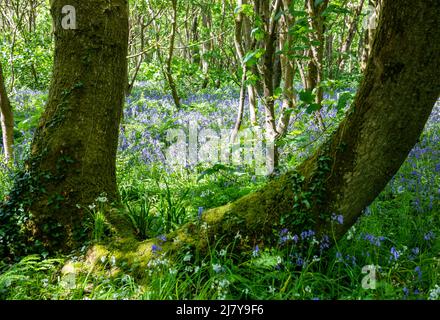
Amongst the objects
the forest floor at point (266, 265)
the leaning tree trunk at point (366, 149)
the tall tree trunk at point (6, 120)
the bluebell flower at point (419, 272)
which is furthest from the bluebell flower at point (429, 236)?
the tall tree trunk at point (6, 120)

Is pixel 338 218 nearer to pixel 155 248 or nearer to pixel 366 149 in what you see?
pixel 366 149

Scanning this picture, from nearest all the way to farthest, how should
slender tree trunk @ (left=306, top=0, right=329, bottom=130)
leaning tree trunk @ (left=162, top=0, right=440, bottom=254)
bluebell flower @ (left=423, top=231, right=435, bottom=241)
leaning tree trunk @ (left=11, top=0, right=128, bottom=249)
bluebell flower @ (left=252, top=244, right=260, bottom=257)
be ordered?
leaning tree trunk @ (left=162, top=0, right=440, bottom=254) < bluebell flower @ (left=252, top=244, right=260, bottom=257) < bluebell flower @ (left=423, top=231, right=435, bottom=241) < leaning tree trunk @ (left=11, top=0, right=128, bottom=249) < slender tree trunk @ (left=306, top=0, right=329, bottom=130)

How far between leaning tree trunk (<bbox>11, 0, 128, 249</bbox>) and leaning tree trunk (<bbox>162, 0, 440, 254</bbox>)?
3.11 ft

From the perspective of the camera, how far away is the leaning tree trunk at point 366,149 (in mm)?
2021

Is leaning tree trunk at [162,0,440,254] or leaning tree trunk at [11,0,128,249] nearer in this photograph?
leaning tree trunk at [162,0,440,254]

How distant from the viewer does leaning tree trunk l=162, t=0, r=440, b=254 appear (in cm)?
202

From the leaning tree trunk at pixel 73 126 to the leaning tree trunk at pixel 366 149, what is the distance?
949mm

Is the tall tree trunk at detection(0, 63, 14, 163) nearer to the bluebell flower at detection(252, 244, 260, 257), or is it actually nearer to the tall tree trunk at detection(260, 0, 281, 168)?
the tall tree trunk at detection(260, 0, 281, 168)

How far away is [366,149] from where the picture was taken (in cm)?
232

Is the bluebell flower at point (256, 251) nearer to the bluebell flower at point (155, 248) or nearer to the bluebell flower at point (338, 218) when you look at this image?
the bluebell flower at point (338, 218)

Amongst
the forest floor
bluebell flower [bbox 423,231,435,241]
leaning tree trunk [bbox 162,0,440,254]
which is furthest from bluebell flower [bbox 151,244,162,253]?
bluebell flower [bbox 423,231,435,241]

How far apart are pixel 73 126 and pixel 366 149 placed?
2.16 m
